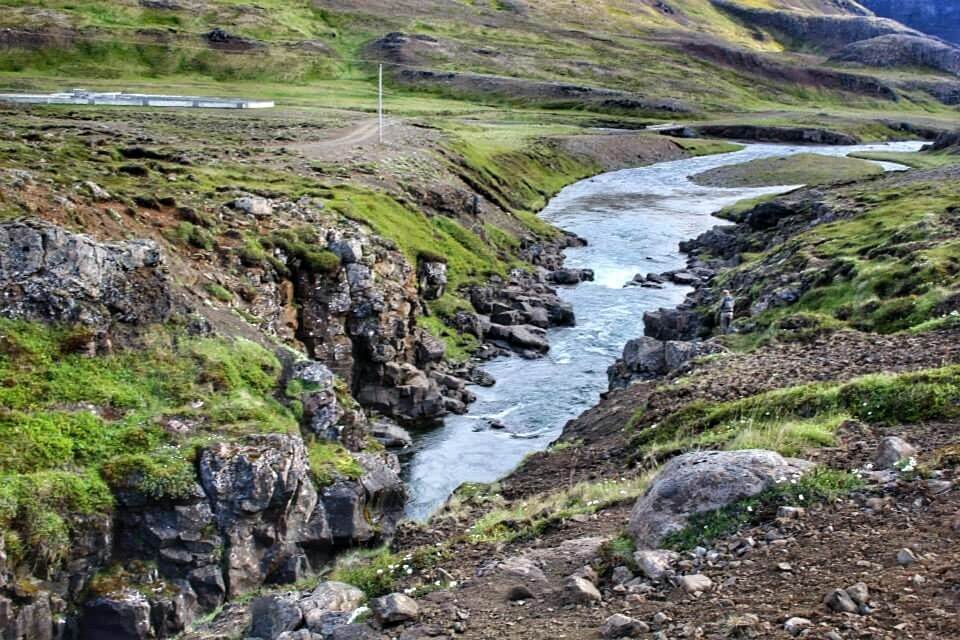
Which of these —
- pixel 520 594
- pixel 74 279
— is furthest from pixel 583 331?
pixel 520 594

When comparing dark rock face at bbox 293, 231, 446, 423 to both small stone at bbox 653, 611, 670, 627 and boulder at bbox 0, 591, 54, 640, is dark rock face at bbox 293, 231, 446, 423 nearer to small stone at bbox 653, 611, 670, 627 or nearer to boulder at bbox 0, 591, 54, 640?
boulder at bbox 0, 591, 54, 640

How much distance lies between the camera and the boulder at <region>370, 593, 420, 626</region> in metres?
15.1

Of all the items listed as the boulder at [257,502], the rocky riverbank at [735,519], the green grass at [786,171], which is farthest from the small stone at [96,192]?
the green grass at [786,171]

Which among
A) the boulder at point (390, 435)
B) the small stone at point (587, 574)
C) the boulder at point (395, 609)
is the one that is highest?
the small stone at point (587, 574)

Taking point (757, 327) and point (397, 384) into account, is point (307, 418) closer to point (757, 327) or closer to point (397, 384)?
point (397, 384)

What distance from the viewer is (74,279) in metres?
30.6

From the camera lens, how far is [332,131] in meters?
98.0

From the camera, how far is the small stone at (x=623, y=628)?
1257cm

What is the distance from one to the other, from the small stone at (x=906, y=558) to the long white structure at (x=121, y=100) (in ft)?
361

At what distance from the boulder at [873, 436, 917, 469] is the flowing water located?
19614 millimetres

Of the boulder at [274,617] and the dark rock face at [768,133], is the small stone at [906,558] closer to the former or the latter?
the boulder at [274,617]

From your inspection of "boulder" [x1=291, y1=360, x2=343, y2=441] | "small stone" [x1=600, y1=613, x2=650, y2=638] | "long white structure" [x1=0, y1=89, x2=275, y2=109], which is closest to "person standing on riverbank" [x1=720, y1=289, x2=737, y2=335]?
"boulder" [x1=291, y1=360, x2=343, y2=441]

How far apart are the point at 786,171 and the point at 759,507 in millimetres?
117810

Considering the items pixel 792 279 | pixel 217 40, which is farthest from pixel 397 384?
pixel 217 40
